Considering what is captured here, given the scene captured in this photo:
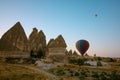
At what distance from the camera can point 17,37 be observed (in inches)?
1805

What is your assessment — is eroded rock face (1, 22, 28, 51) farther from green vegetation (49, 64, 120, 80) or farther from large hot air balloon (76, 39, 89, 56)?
green vegetation (49, 64, 120, 80)

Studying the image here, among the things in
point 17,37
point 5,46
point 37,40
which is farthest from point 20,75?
point 37,40

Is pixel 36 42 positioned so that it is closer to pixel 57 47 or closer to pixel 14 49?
pixel 57 47

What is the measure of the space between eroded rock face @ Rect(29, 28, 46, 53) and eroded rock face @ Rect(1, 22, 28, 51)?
10.9 m

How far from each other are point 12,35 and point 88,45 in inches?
719

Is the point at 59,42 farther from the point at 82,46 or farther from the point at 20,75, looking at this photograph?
the point at 20,75

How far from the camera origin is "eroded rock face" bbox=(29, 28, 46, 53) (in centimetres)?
5938

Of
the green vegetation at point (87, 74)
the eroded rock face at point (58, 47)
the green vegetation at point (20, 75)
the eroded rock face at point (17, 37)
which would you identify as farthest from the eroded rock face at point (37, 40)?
the green vegetation at point (20, 75)

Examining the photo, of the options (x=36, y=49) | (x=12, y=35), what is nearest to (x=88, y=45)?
(x=12, y=35)

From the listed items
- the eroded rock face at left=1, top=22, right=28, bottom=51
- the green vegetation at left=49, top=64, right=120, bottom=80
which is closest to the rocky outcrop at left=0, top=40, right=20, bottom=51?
the eroded rock face at left=1, top=22, right=28, bottom=51

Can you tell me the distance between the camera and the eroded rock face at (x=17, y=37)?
44.7 metres

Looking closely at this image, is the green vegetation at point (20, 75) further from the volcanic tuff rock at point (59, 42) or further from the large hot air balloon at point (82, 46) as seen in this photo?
the volcanic tuff rock at point (59, 42)

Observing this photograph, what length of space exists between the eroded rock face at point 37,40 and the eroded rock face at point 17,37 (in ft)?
35.8

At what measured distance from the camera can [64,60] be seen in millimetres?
50125
